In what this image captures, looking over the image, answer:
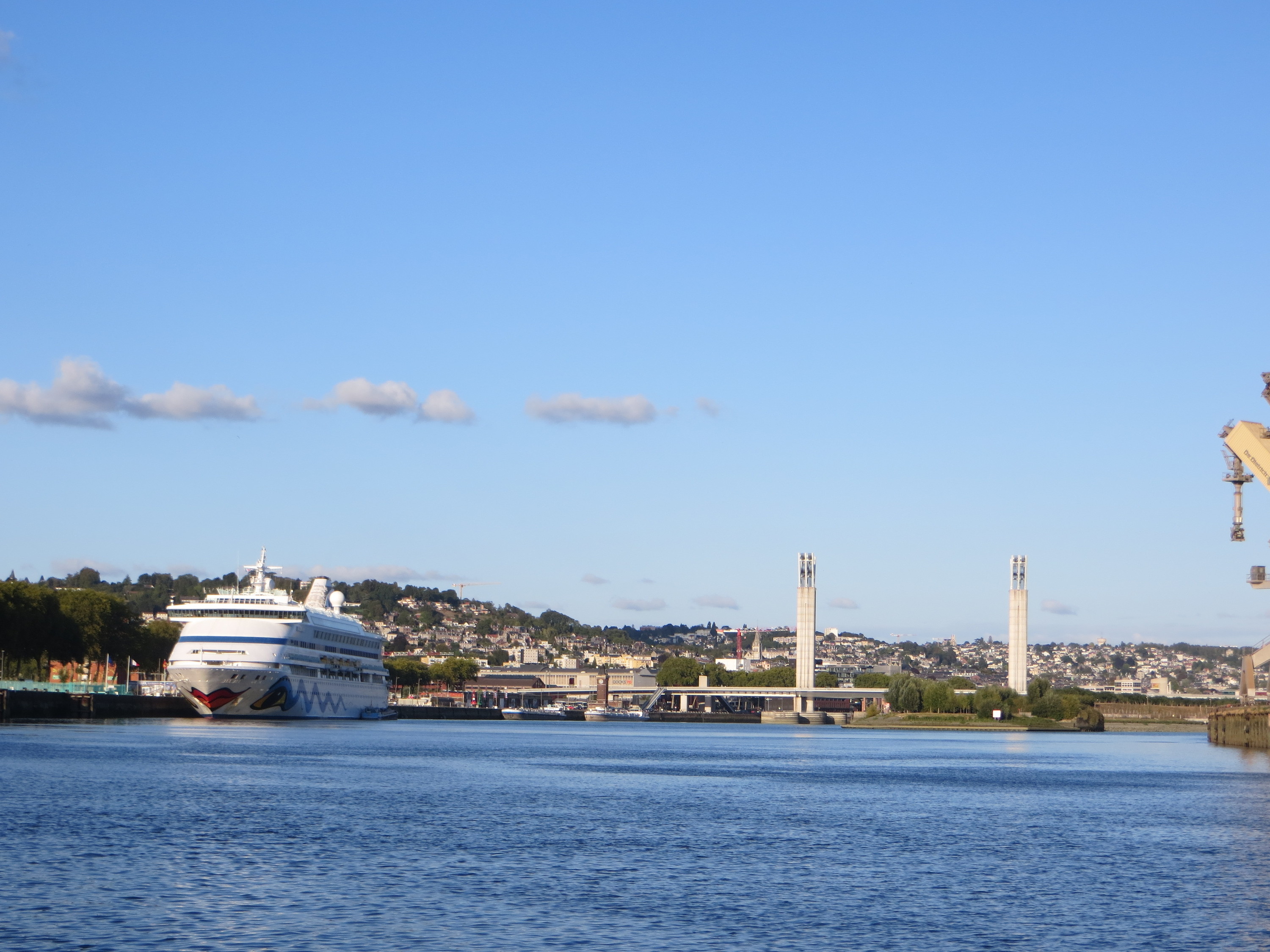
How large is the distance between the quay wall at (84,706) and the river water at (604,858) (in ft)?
164

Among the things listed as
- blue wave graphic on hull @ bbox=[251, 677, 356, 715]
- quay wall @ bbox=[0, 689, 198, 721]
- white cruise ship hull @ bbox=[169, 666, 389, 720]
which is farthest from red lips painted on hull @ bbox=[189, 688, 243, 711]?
quay wall @ bbox=[0, 689, 198, 721]

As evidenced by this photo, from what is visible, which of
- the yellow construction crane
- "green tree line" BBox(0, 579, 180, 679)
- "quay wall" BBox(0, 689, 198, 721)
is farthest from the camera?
"green tree line" BBox(0, 579, 180, 679)

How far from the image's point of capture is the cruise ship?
119 meters

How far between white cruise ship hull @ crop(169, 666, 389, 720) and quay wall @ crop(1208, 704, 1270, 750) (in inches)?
2969

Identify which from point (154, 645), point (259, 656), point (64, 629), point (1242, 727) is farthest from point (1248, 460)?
point (154, 645)

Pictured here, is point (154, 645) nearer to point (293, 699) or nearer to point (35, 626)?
point (35, 626)

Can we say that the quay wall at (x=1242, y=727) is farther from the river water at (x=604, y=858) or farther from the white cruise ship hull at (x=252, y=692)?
the white cruise ship hull at (x=252, y=692)

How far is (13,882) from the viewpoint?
2906 cm

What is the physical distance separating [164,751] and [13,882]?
155ft

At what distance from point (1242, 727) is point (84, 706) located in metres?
96.8

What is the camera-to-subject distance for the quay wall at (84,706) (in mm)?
120456

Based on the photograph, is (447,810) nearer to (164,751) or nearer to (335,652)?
(164,751)

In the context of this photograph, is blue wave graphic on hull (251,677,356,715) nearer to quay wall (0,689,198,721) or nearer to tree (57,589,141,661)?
quay wall (0,689,198,721)

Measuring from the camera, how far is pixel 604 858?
119 feet
